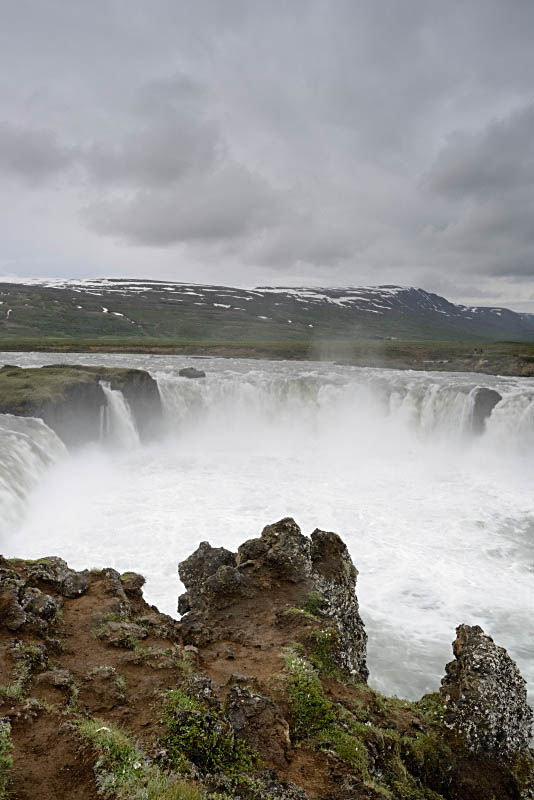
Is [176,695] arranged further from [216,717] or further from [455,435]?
[455,435]

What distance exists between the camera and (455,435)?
50281 mm

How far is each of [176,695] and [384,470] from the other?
121 ft

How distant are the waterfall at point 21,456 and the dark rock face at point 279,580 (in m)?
16.7

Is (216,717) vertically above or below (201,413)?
above

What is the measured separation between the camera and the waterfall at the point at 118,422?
4453cm

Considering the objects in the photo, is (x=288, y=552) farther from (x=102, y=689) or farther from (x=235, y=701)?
(x=102, y=689)

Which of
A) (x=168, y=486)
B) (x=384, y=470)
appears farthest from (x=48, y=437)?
(x=384, y=470)

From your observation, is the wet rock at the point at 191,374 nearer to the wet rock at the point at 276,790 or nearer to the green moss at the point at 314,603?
the green moss at the point at 314,603

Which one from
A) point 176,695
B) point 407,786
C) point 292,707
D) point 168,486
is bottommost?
point 168,486

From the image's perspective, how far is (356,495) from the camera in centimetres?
3422

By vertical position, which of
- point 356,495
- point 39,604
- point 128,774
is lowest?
point 356,495

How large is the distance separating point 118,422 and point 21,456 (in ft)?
50.3

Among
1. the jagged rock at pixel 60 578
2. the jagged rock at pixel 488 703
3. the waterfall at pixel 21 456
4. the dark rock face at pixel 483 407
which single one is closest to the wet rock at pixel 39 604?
the jagged rock at pixel 60 578

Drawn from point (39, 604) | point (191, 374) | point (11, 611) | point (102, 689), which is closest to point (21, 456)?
point (39, 604)
